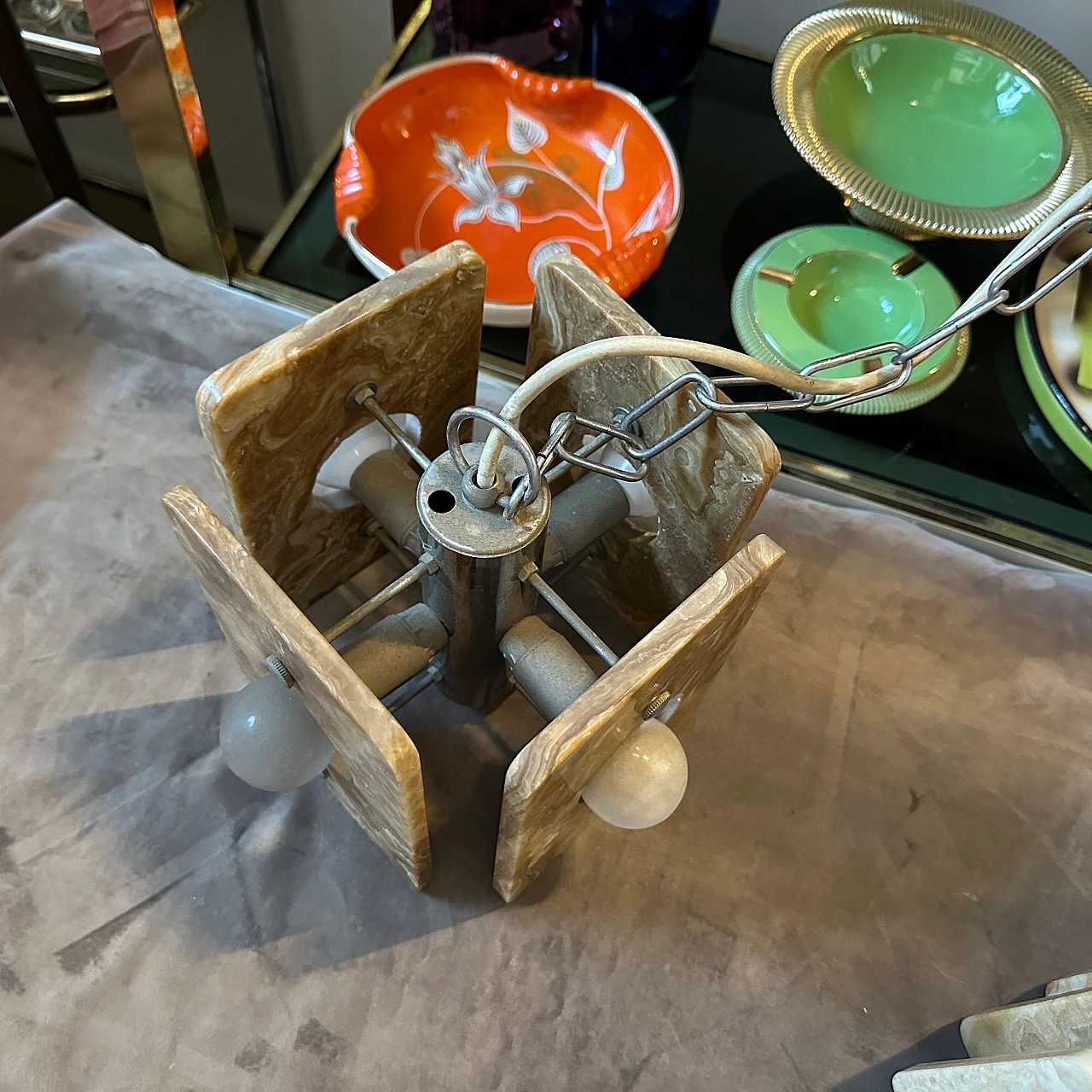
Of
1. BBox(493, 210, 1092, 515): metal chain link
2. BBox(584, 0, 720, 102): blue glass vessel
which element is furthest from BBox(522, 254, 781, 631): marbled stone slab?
BBox(584, 0, 720, 102): blue glass vessel

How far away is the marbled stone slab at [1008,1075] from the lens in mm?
287

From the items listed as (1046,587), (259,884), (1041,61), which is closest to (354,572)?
(259,884)

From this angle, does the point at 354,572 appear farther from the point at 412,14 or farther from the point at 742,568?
the point at 412,14

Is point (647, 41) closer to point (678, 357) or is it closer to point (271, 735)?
point (678, 357)

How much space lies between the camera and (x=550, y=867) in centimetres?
47

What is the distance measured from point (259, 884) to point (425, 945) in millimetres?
96

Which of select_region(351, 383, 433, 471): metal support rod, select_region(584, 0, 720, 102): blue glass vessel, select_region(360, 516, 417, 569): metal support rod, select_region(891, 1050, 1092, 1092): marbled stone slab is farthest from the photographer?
select_region(584, 0, 720, 102): blue glass vessel

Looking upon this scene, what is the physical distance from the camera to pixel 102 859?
1.50 ft

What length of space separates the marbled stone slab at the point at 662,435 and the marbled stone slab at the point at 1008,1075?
24cm

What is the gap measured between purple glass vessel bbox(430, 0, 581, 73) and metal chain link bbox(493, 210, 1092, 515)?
0.43 metres

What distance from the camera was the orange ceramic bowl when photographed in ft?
1.99

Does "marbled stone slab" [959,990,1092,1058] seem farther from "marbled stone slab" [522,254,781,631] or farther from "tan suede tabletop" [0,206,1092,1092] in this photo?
"marbled stone slab" [522,254,781,631]

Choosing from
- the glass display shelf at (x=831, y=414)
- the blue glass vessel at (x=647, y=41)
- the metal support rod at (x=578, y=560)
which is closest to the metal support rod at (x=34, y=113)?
the glass display shelf at (x=831, y=414)

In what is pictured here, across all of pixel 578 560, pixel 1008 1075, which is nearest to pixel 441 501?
pixel 578 560
